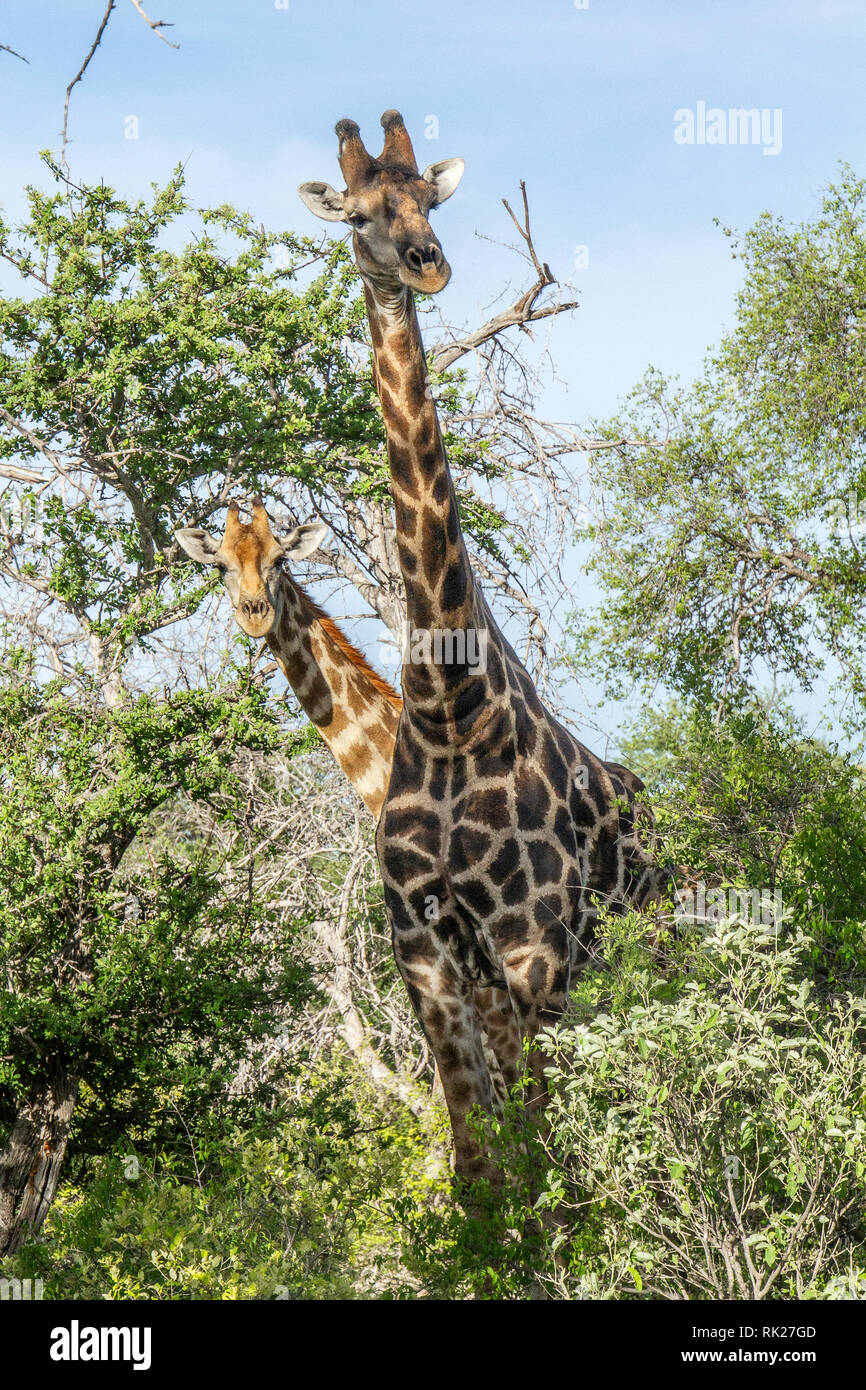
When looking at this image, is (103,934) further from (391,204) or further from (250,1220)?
(391,204)

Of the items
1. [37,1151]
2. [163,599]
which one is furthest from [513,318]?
[37,1151]

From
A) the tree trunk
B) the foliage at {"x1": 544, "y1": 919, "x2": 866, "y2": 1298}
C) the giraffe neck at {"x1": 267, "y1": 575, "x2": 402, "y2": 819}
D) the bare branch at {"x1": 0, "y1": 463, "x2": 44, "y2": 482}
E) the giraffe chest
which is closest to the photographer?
the foliage at {"x1": 544, "y1": 919, "x2": 866, "y2": 1298}

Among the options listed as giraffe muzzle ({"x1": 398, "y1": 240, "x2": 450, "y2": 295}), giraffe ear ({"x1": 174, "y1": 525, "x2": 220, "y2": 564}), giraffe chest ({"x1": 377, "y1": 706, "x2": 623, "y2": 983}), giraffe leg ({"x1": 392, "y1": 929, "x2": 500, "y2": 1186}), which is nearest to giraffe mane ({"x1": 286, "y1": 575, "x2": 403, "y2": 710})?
giraffe ear ({"x1": 174, "y1": 525, "x2": 220, "y2": 564})

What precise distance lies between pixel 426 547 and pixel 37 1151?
16.9ft

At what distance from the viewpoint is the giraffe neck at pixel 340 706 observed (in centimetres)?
887

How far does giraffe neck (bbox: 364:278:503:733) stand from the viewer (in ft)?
22.5

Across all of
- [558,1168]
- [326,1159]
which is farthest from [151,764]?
[558,1168]

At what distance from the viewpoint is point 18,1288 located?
7.04 meters

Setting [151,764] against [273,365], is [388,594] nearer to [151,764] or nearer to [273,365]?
[273,365]

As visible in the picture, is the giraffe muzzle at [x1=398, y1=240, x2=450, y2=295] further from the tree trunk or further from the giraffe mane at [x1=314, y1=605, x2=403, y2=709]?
the tree trunk

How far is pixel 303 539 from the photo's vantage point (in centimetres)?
867

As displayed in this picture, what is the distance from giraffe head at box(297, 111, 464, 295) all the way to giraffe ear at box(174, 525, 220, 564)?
2.30m

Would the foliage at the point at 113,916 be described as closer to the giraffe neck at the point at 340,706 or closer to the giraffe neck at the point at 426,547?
the giraffe neck at the point at 340,706

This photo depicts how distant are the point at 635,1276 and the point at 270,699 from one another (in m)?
5.42
